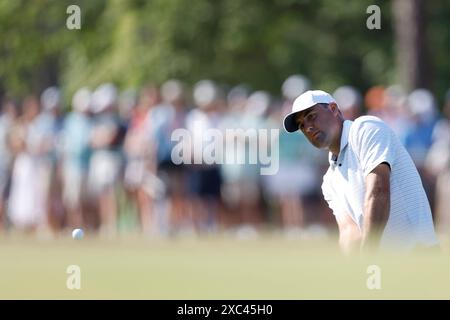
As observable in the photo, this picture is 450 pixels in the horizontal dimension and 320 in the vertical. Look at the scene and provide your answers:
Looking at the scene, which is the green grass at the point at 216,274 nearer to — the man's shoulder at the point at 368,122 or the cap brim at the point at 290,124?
the man's shoulder at the point at 368,122

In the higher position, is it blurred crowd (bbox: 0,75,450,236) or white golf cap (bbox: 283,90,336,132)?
blurred crowd (bbox: 0,75,450,236)

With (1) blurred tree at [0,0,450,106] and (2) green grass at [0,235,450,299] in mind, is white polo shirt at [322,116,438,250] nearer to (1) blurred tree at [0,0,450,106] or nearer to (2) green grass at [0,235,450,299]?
(2) green grass at [0,235,450,299]

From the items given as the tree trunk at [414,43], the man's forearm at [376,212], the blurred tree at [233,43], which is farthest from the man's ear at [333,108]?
the blurred tree at [233,43]

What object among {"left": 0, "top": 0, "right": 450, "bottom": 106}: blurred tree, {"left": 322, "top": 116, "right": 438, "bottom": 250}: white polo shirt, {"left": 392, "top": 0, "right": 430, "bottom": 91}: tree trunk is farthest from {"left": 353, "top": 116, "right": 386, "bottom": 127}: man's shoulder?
{"left": 0, "top": 0, "right": 450, "bottom": 106}: blurred tree

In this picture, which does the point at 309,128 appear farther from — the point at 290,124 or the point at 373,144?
the point at 373,144

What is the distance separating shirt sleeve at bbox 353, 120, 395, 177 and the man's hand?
45mm

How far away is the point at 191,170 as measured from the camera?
1914cm

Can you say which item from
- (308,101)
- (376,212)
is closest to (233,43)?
(308,101)

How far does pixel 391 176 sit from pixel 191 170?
10.6 metres

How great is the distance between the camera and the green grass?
9.27 metres

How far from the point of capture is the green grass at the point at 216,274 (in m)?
9.27
